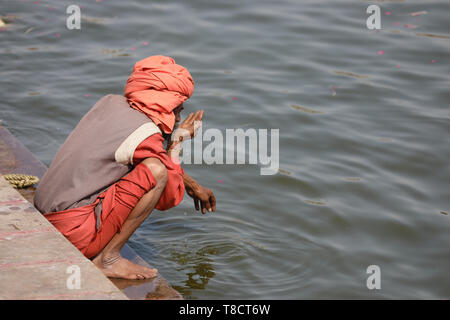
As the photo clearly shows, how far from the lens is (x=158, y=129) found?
3.74 meters

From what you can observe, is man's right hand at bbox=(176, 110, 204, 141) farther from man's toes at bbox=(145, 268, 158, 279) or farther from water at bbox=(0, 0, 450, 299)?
water at bbox=(0, 0, 450, 299)

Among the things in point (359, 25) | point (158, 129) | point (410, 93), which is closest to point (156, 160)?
point (158, 129)

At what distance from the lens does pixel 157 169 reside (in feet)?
12.0

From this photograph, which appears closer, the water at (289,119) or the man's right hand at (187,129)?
the man's right hand at (187,129)

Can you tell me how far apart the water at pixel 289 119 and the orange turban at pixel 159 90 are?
119cm

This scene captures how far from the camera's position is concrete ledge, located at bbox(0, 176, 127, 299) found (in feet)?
9.59

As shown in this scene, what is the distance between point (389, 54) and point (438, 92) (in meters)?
1.20

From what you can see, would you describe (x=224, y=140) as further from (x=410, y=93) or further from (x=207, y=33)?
(x=207, y=33)

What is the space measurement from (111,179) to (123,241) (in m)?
0.37

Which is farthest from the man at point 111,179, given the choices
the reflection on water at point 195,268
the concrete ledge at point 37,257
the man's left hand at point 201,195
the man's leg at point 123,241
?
the reflection on water at point 195,268

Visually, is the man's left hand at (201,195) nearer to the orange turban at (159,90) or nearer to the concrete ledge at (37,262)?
the orange turban at (159,90)

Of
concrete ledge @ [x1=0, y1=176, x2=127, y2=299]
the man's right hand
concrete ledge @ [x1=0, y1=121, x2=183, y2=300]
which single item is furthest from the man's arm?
concrete ledge @ [x1=0, y1=176, x2=127, y2=299]

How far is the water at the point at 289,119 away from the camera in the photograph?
478cm

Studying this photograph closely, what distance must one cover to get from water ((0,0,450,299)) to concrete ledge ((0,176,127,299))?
1190 millimetres
